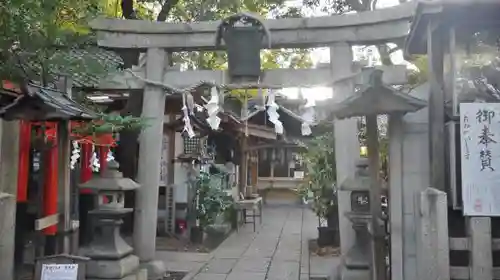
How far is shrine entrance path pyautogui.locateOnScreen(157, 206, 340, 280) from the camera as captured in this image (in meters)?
9.44

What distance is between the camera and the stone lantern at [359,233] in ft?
25.4

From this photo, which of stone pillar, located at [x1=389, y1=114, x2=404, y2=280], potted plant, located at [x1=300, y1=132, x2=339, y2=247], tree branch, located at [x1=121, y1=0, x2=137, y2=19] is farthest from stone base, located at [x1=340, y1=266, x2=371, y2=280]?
tree branch, located at [x1=121, y1=0, x2=137, y2=19]

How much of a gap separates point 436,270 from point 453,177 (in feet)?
2.99

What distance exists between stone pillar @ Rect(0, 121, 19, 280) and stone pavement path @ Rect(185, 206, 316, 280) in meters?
4.16

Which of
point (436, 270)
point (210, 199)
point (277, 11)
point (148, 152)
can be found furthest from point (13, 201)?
point (277, 11)

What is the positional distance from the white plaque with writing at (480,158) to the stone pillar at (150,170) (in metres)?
5.56

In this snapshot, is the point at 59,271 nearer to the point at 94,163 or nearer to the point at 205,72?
the point at 205,72

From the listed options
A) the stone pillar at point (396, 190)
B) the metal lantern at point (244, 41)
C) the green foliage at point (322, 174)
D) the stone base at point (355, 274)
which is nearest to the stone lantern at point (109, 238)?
the metal lantern at point (244, 41)

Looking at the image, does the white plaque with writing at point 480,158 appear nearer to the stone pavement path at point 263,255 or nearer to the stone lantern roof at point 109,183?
the stone pavement path at point 263,255

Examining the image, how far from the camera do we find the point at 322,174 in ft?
38.0

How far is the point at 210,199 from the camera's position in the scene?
13.8m

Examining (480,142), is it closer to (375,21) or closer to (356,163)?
(356,163)

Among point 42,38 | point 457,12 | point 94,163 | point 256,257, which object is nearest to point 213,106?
point 94,163

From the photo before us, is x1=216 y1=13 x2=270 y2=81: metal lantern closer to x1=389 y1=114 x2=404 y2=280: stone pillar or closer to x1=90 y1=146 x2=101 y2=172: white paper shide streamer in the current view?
x1=389 y1=114 x2=404 y2=280: stone pillar
